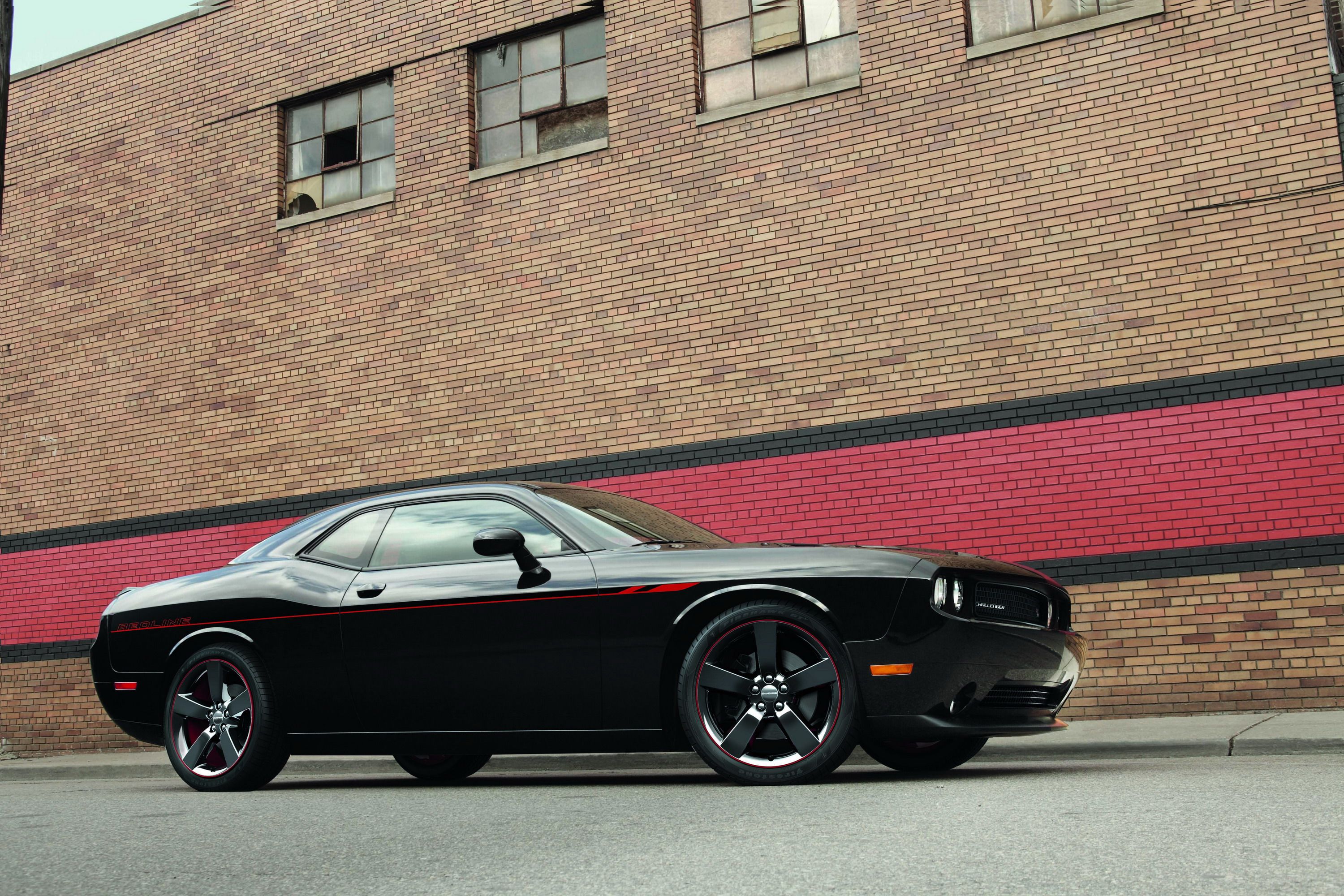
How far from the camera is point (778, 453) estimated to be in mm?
11242

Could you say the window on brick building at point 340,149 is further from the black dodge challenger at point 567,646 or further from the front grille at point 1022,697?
the front grille at point 1022,697

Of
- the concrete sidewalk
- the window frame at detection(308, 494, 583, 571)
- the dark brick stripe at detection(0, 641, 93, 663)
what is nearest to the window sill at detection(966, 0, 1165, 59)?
the concrete sidewalk

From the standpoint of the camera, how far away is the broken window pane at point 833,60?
38.3 ft

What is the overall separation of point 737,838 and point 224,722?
3.42 metres

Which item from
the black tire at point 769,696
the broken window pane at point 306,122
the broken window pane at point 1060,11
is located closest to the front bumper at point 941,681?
the black tire at point 769,696

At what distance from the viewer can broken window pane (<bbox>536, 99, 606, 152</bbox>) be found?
42.1 ft

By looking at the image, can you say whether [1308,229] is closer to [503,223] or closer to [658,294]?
[658,294]

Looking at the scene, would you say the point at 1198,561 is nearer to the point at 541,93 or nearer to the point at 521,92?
the point at 541,93

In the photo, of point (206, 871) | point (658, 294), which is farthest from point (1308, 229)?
point (206, 871)

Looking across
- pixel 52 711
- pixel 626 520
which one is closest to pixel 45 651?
pixel 52 711

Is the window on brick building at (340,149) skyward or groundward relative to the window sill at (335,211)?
skyward

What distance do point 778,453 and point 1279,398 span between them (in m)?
3.90

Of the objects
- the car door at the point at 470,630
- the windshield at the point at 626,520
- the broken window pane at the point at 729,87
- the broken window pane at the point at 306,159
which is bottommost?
the car door at the point at 470,630

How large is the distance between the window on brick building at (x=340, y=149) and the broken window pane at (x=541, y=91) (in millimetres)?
1564
